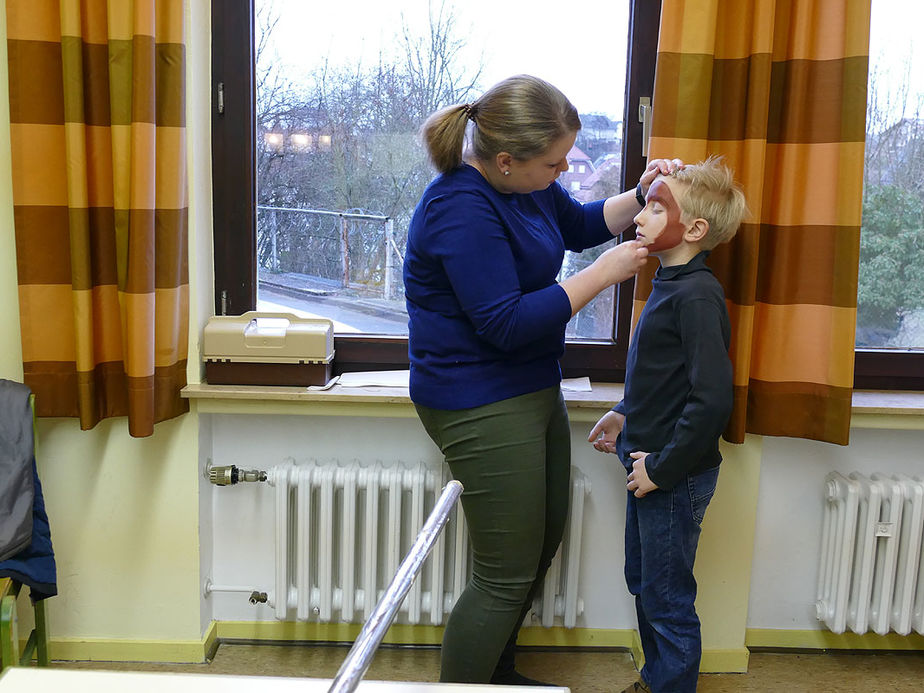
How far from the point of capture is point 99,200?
2031 mm

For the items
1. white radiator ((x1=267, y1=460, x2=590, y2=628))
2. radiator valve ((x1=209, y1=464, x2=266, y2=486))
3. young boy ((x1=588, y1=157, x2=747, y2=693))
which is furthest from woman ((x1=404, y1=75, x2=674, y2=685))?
radiator valve ((x1=209, y1=464, x2=266, y2=486))

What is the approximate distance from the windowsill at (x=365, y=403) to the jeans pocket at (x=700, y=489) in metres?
0.34

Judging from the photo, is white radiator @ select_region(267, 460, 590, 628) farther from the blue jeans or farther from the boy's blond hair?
the boy's blond hair

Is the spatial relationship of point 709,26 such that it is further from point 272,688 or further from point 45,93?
point 272,688

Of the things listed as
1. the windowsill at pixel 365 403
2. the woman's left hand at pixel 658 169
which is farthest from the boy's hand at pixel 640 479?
the woman's left hand at pixel 658 169

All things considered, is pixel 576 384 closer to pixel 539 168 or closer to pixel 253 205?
pixel 539 168

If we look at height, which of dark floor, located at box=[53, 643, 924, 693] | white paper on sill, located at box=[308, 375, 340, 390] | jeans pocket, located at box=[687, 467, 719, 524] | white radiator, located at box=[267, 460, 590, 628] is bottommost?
dark floor, located at box=[53, 643, 924, 693]

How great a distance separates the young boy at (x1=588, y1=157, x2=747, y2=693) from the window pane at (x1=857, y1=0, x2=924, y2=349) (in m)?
0.64

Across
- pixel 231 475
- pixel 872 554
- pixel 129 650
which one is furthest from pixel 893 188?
pixel 129 650

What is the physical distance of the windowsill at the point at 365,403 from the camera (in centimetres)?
216

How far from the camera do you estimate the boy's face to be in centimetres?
176

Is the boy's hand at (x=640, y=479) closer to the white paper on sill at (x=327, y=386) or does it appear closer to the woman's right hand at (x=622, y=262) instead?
the woman's right hand at (x=622, y=262)

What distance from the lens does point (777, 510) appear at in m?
2.35

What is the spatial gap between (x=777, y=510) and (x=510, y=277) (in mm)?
1164
